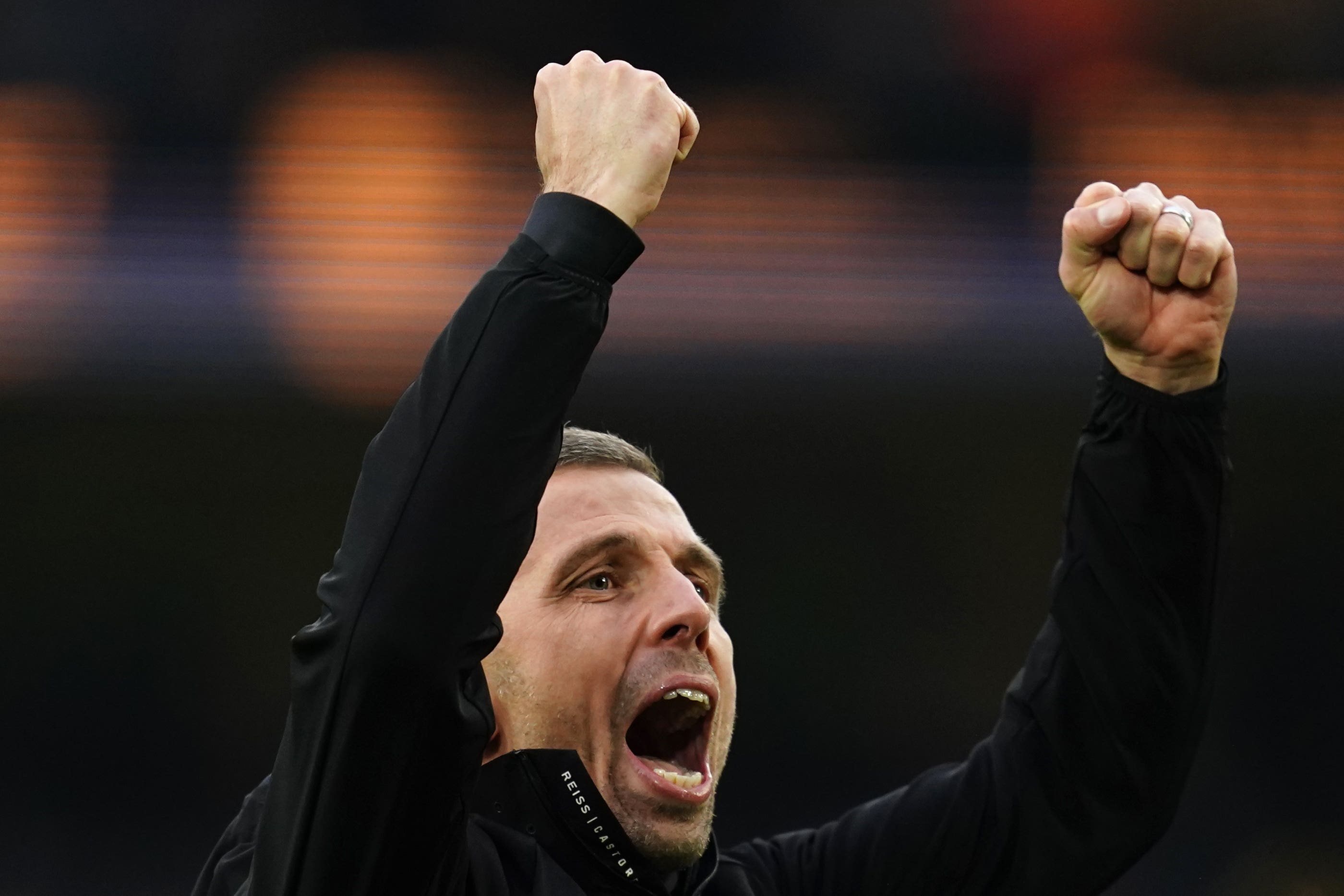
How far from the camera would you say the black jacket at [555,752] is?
1.58m

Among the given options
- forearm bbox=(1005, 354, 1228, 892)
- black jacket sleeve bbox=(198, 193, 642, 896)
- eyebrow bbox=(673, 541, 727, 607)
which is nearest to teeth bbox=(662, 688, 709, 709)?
eyebrow bbox=(673, 541, 727, 607)

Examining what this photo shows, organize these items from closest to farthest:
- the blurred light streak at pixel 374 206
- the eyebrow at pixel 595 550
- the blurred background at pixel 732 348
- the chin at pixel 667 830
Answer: the chin at pixel 667 830 → the eyebrow at pixel 595 550 → the blurred background at pixel 732 348 → the blurred light streak at pixel 374 206

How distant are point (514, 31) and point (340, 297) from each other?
125 centimetres

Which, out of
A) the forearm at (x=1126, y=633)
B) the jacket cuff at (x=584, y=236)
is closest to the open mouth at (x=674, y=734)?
the forearm at (x=1126, y=633)

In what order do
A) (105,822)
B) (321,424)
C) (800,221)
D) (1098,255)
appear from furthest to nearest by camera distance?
1. (800,221)
2. (321,424)
3. (105,822)
4. (1098,255)

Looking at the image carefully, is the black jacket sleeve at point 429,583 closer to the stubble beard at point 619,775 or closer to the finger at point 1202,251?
the stubble beard at point 619,775

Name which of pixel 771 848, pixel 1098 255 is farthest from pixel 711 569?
pixel 1098 255

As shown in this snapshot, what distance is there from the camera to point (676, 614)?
227 cm

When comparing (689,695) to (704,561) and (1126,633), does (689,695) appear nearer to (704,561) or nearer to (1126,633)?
(704,561)

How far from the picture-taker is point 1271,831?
4.66 metres

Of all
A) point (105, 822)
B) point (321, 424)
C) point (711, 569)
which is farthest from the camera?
point (321, 424)

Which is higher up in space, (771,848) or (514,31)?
(514,31)

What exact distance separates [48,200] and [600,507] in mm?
3789

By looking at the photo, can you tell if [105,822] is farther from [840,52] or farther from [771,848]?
[840,52]
